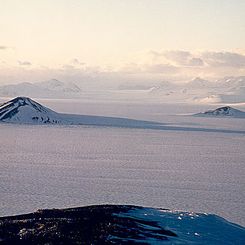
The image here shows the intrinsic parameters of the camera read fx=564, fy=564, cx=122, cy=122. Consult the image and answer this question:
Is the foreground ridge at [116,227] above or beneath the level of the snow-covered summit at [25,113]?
beneath

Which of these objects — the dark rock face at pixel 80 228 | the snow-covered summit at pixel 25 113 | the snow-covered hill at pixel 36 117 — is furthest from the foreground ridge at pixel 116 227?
the snow-covered summit at pixel 25 113

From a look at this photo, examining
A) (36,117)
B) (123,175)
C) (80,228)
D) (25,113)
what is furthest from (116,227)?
(25,113)

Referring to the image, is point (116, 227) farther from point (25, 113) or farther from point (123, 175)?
point (25, 113)

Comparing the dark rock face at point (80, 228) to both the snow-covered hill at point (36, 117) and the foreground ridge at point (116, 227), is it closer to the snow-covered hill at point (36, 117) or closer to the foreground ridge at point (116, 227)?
the foreground ridge at point (116, 227)

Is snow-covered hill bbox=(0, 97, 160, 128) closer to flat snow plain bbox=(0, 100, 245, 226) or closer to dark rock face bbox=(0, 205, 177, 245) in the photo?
flat snow plain bbox=(0, 100, 245, 226)

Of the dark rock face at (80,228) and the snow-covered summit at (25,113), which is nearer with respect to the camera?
the dark rock face at (80,228)

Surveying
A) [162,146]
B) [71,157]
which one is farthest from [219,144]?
[71,157]

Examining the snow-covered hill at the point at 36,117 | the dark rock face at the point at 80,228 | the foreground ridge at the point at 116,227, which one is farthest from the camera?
the snow-covered hill at the point at 36,117

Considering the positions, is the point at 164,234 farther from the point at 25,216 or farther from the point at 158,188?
the point at 158,188
